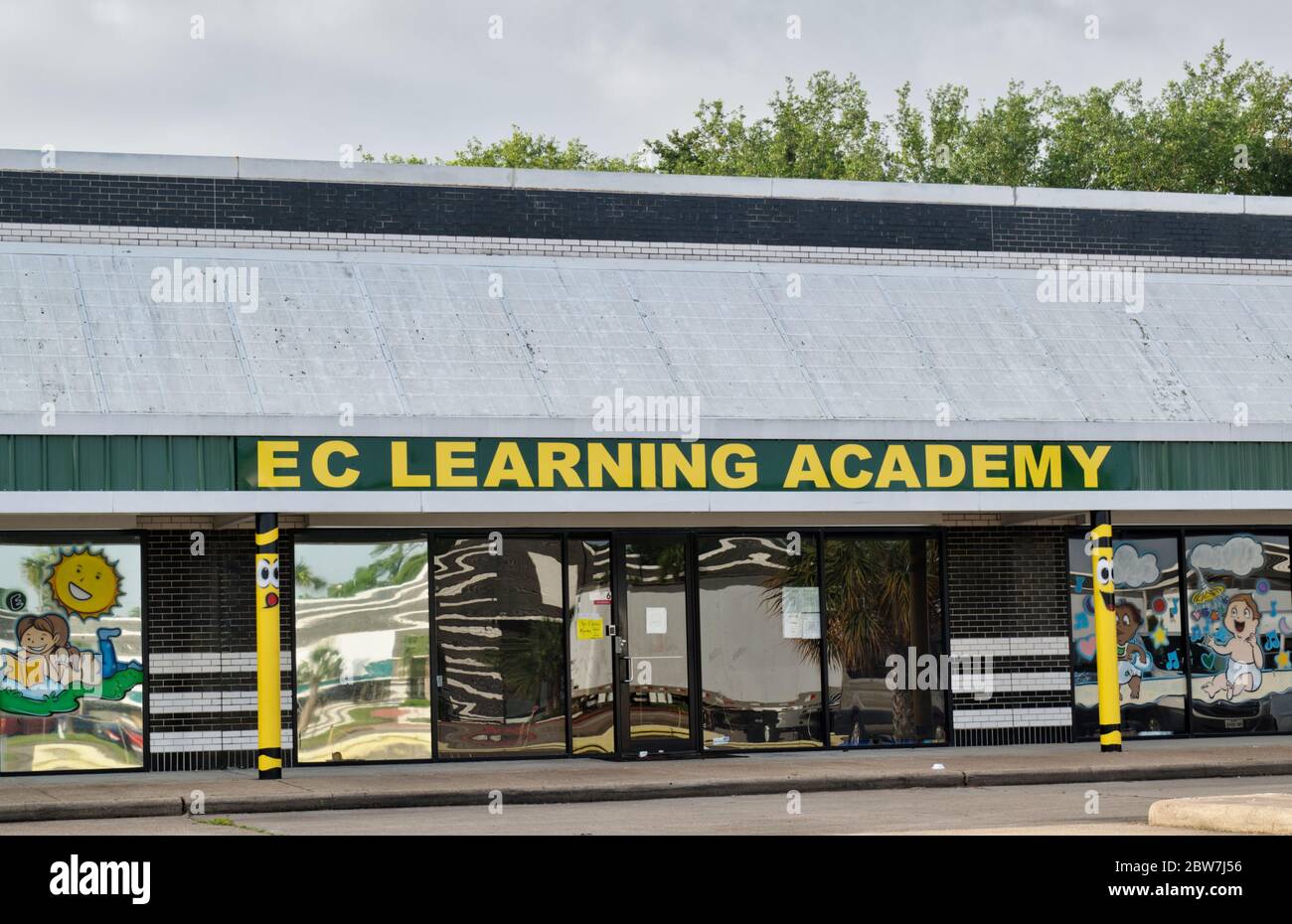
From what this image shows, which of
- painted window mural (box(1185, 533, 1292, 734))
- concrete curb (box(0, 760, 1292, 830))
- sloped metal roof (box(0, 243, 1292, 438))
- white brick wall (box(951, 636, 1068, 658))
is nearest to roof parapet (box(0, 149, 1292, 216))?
sloped metal roof (box(0, 243, 1292, 438))

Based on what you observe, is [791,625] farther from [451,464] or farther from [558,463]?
[451,464]

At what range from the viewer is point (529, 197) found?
1897 centimetres

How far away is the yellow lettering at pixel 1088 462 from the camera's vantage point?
679 inches

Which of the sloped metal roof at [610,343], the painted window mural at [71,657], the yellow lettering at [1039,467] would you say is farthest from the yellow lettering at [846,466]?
the painted window mural at [71,657]

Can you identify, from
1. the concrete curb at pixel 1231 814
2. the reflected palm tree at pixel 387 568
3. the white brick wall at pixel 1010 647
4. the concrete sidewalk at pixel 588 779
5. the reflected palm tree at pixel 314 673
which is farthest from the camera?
the white brick wall at pixel 1010 647

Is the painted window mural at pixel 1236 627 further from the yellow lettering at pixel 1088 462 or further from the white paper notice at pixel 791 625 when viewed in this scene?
the white paper notice at pixel 791 625

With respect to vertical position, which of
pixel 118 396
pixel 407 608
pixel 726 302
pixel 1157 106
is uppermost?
pixel 1157 106

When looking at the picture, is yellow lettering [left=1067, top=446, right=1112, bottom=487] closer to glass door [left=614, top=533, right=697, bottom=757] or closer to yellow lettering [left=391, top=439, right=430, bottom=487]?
glass door [left=614, top=533, right=697, bottom=757]

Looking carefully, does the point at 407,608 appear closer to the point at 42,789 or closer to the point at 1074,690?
the point at 42,789

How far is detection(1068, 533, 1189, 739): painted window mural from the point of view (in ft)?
62.6

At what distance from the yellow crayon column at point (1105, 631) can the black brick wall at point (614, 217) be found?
4203mm

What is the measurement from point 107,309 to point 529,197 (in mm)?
4672

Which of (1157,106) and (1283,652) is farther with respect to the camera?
(1157,106)
